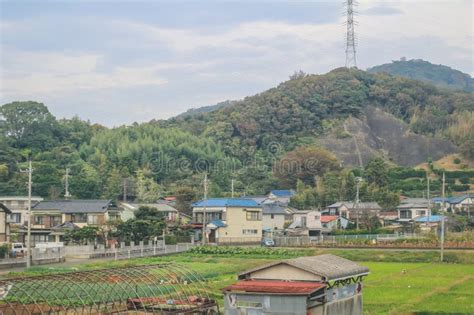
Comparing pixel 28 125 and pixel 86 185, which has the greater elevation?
pixel 28 125

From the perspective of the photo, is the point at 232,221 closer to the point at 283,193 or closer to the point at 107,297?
the point at 283,193

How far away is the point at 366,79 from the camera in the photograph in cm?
13588

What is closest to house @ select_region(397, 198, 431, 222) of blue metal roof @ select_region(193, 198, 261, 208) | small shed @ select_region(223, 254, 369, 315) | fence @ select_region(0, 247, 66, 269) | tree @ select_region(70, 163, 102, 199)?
blue metal roof @ select_region(193, 198, 261, 208)

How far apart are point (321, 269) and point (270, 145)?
90.5 metres

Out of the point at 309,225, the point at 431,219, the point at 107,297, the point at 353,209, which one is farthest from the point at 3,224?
the point at 431,219

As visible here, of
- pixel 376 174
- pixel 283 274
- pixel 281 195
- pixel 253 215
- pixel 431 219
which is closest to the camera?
pixel 283 274

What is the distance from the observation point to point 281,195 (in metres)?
87.4

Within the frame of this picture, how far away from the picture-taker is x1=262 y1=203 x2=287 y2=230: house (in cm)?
7175

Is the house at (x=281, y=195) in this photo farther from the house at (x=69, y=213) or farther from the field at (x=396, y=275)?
the field at (x=396, y=275)

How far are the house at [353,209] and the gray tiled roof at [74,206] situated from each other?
22595mm

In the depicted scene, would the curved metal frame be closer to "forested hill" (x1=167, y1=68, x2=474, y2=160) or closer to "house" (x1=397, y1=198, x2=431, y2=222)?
"house" (x1=397, y1=198, x2=431, y2=222)

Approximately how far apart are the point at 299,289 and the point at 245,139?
92.3 meters

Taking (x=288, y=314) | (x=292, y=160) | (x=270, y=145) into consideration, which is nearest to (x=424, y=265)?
(x=288, y=314)

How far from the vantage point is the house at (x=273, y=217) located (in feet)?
235
